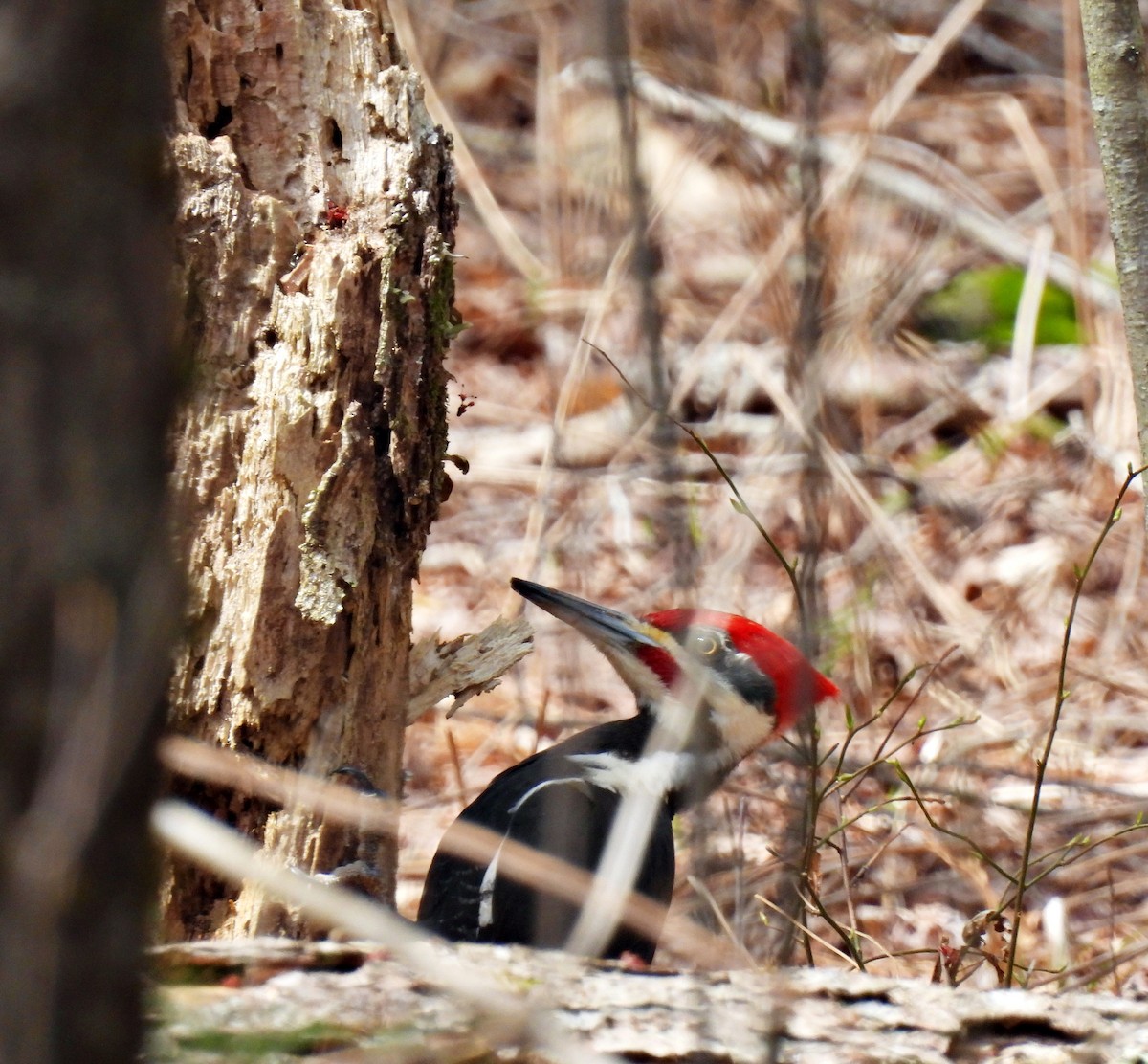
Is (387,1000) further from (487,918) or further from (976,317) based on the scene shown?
(976,317)

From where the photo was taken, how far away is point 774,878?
12.1ft

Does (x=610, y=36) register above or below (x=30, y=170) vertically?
above

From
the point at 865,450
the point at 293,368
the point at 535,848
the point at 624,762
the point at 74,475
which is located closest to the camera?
the point at 74,475

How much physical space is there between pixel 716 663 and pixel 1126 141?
61.3 inches

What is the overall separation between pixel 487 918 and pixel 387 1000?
1.13 metres

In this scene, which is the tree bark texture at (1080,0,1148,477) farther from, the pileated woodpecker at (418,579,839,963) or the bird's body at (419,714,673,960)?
the bird's body at (419,714,673,960)

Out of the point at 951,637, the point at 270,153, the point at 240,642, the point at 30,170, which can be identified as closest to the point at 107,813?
the point at 30,170

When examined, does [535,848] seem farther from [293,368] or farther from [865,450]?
[865,450]

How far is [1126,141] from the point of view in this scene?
227 centimetres

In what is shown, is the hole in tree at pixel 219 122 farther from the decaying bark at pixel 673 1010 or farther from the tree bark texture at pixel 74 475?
the tree bark texture at pixel 74 475

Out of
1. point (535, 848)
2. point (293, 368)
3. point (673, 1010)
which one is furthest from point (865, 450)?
point (673, 1010)

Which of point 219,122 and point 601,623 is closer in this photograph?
point 219,122

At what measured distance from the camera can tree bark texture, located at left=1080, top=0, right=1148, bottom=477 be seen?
223 cm

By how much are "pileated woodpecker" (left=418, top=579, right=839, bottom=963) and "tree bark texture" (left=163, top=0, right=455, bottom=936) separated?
402 millimetres
